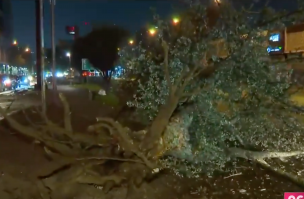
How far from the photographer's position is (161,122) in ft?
28.4

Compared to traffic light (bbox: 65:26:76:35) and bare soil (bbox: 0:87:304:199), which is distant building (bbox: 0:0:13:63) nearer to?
traffic light (bbox: 65:26:76:35)

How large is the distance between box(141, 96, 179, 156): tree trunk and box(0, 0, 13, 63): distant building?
257 ft

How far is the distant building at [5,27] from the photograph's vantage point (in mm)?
86912

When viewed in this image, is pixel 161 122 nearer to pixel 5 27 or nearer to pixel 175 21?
pixel 175 21

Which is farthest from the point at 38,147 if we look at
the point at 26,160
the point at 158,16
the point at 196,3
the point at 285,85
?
the point at 285,85

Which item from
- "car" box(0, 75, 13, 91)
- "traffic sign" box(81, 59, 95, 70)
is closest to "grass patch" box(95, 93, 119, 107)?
"traffic sign" box(81, 59, 95, 70)

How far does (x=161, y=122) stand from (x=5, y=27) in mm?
91940

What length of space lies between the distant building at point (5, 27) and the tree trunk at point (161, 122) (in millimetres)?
78399

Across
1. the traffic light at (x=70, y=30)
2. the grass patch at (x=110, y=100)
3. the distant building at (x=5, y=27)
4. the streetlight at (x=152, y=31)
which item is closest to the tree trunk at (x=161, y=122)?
the streetlight at (x=152, y=31)

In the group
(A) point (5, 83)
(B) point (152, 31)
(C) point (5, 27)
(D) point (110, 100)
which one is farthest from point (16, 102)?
(C) point (5, 27)

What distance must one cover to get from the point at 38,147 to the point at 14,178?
3.57 m

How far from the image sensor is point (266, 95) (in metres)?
9.34

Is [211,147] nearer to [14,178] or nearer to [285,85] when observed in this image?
[285,85]

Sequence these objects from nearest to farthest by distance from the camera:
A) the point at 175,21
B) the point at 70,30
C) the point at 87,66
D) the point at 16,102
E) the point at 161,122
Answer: the point at 161,122, the point at 175,21, the point at 16,102, the point at 70,30, the point at 87,66
